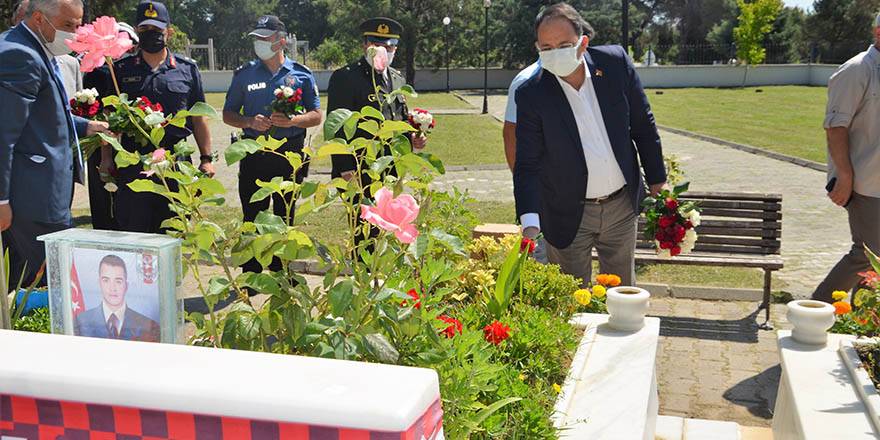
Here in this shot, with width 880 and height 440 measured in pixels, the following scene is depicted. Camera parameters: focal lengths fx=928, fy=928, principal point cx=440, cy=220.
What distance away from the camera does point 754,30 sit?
4903 cm

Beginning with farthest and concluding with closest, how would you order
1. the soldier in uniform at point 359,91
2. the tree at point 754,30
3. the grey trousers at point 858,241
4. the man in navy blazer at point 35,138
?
the tree at point 754,30
the soldier in uniform at point 359,91
the grey trousers at point 858,241
the man in navy blazer at point 35,138

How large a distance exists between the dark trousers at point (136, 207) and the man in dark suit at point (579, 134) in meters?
2.60

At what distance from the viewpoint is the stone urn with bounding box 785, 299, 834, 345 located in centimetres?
406

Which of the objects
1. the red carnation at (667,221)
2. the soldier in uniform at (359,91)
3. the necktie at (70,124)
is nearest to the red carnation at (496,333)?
the red carnation at (667,221)

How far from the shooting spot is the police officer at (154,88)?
619cm

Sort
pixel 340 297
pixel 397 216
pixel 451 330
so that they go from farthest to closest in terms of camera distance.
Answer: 1. pixel 451 330
2. pixel 340 297
3. pixel 397 216

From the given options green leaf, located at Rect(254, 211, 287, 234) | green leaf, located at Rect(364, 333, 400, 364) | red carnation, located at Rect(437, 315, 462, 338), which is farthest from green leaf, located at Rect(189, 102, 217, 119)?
red carnation, located at Rect(437, 315, 462, 338)

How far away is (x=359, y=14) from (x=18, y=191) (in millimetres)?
51063

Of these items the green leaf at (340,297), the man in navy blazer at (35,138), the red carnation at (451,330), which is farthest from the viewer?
the man in navy blazer at (35,138)

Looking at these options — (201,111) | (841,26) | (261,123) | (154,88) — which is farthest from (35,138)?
(841,26)

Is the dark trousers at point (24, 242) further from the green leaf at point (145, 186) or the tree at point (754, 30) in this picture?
the tree at point (754, 30)

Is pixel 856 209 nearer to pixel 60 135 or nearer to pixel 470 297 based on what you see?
pixel 470 297

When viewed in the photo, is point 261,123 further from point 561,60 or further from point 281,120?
point 561,60

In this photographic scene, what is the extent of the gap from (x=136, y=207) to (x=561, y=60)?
3.15m
